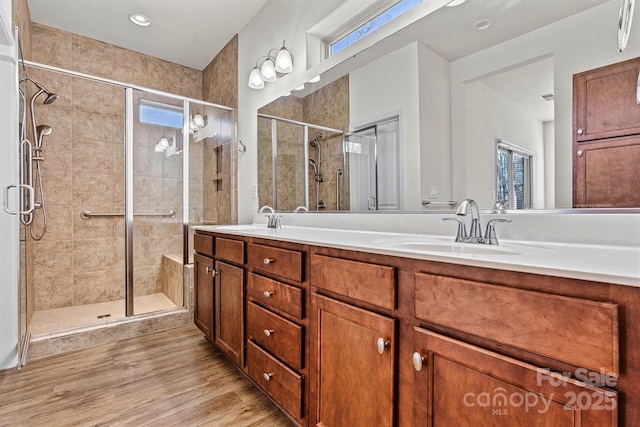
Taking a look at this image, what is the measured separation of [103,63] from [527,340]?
13.0ft

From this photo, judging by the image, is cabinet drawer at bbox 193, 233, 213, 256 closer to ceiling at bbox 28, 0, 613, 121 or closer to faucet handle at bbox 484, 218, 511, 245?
ceiling at bbox 28, 0, 613, 121

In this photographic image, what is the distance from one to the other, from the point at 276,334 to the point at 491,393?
0.88 metres

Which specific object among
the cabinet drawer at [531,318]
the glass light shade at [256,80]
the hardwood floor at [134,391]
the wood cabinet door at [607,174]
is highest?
the glass light shade at [256,80]

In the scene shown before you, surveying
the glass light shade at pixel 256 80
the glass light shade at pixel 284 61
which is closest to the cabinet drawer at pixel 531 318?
the glass light shade at pixel 284 61

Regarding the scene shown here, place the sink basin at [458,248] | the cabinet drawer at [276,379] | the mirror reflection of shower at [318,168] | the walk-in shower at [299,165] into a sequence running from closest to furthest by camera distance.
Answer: the sink basin at [458,248] < the cabinet drawer at [276,379] < the walk-in shower at [299,165] < the mirror reflection of shower at [318,168]

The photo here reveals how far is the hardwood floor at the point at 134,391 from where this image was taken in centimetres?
146

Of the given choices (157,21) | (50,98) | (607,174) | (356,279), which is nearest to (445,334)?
(356,279)

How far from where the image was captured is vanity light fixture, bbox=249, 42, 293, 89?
2338mm

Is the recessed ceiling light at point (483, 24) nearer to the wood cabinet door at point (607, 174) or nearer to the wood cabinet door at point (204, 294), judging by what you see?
the wood cabinet door at point (607, 174)

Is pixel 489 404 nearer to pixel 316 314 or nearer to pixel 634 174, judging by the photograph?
pixel 316 314

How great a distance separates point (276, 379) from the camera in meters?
1.36

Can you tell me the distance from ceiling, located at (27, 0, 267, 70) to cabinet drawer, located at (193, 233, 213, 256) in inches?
74.8

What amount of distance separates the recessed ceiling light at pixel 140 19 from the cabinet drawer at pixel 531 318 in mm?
3195

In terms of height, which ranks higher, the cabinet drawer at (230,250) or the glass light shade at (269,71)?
the glass light shade at (269,71)
